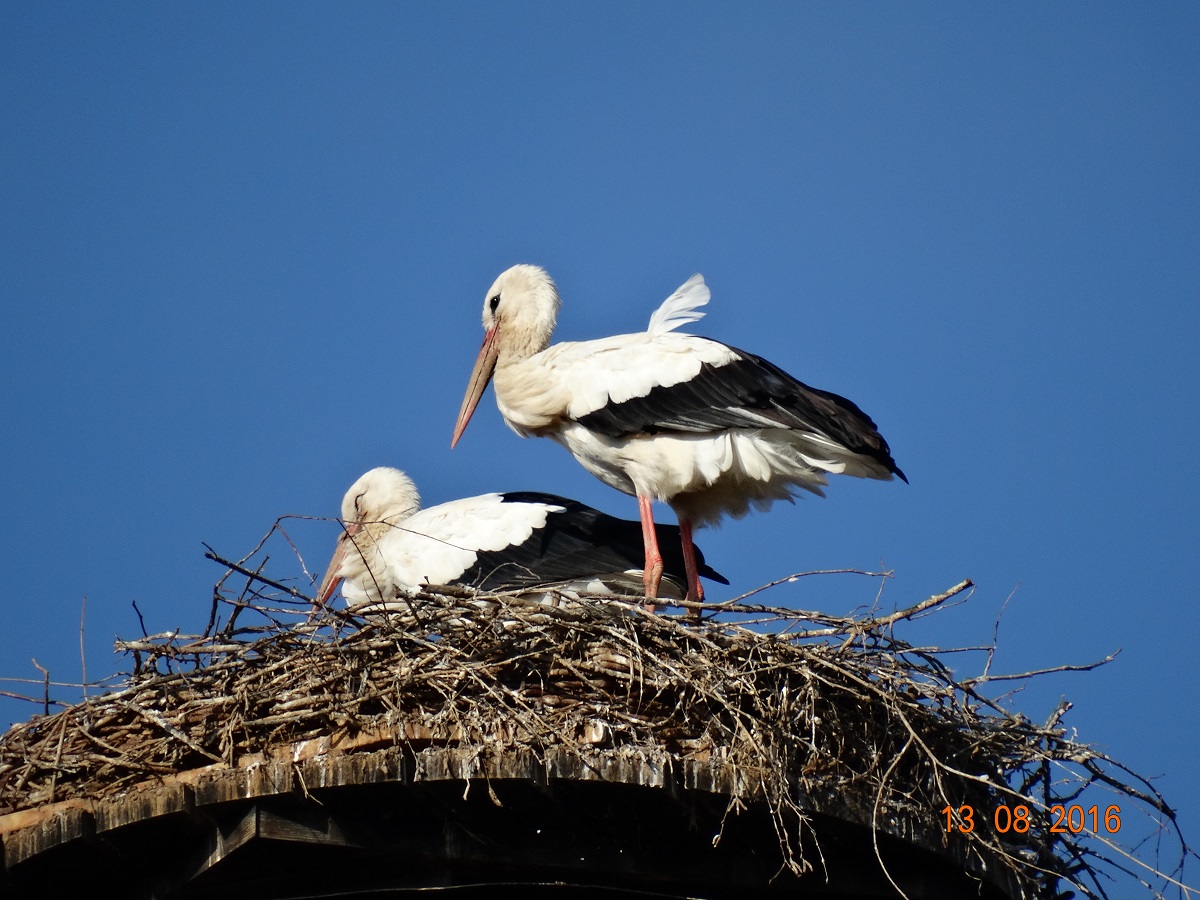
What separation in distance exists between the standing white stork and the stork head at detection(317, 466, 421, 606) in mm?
1322

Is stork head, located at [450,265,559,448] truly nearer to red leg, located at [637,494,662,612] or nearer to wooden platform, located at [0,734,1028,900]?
red leg, located at [637,494,662,612]

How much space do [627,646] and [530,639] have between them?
337 mm

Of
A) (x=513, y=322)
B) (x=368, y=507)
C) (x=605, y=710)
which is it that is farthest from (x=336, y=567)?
(x=605, y=710)

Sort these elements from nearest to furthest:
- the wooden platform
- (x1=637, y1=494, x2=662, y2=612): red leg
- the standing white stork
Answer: the wooden platform, the standing white stork, (x1=637, y1=494, x2=662, y2=612): red leg

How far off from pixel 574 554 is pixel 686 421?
40.4 inches

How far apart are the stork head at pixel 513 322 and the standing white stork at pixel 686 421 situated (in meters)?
0.37

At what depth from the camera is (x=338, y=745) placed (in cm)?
479

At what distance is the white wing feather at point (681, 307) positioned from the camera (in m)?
7.72

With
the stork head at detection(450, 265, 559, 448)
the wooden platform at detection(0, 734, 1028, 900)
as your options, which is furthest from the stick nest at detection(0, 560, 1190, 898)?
the stork head at detection(450, 265, 559, 448)

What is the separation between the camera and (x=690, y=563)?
7.65 m

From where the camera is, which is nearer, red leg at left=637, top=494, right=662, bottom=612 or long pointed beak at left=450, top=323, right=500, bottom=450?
red leg at left=637, top=494, right=662, bottom=612

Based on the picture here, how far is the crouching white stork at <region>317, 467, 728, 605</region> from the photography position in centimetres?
762

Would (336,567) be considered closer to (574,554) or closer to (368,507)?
(368,507)

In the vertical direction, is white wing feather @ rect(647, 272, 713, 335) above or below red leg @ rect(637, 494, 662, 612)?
above
